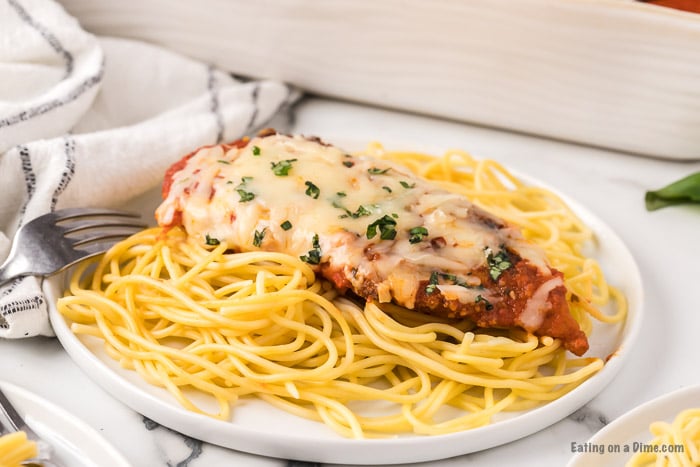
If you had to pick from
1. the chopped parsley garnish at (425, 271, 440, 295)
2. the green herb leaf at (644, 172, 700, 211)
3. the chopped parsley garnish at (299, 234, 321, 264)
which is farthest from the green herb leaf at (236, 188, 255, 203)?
the green herb leaf at (644, 172, 700, 211)

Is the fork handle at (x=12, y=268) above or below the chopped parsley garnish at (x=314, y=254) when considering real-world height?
below

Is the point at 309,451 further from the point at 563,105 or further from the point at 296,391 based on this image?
the point at 563,105

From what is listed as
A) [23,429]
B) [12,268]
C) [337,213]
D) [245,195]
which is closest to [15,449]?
[23,429]

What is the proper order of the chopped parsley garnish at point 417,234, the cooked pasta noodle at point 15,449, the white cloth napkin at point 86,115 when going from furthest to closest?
the white cloth napkin at point 86,115
the chopped parsley garnish at point 417,234
the cooked pasta noodle at point 15,449

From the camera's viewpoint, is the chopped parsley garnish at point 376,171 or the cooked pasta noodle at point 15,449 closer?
the cooked pasta noodle at point 15,449

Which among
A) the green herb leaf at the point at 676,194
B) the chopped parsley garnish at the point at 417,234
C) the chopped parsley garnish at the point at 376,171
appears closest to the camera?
the chopped parsley garnish at the point at 417,234

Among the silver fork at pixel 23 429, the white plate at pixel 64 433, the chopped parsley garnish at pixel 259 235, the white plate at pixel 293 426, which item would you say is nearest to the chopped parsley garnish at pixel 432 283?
the white plate at pixel 293 426

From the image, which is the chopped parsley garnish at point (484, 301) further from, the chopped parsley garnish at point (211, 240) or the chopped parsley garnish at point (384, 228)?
the chopped parsley garnish at point (211, 240)
